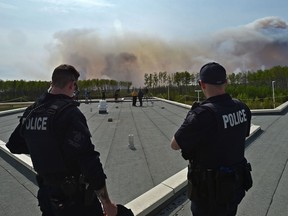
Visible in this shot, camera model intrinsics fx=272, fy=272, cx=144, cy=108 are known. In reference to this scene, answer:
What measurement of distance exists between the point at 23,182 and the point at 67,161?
319 centimetres

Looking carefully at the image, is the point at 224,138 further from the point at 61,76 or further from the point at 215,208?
the point at 61,76

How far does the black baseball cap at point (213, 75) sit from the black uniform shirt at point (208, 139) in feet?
0.48

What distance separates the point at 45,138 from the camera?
2154 millimetres

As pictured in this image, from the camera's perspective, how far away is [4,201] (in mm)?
4078

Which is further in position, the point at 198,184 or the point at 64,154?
the point at 198,184

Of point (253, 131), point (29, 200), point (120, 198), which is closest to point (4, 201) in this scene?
point (29, 200)

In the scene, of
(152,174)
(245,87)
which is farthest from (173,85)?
(152,174)

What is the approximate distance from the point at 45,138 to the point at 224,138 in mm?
1525

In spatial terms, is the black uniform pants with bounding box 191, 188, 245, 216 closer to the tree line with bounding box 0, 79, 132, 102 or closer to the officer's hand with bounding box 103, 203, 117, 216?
the officer's hand with bounding box 103, 203, 117, 216

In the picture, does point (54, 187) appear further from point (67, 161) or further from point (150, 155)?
point (150, 155)

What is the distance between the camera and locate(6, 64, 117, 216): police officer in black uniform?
6.86 feet

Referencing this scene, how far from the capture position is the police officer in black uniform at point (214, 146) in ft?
7.80

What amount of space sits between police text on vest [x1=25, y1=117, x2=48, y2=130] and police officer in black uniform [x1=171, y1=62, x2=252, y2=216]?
1.13m

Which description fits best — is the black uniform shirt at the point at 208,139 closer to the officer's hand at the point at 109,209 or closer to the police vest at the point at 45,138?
the officer's hand at the point at 109,209
